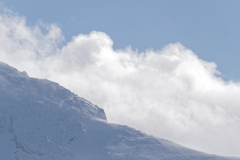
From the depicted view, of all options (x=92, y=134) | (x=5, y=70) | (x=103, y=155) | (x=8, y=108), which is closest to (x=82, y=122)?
(x=92, y=134)

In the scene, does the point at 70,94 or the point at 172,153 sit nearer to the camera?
the point at 172,153

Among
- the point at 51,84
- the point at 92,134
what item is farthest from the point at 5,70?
the point at 92,134

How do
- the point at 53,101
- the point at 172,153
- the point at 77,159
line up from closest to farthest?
the point at 77,159 < the point at 172,153 < the point at 53,101

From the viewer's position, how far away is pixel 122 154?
507 feet

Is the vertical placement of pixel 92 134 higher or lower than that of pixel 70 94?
lower

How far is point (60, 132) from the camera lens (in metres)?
156

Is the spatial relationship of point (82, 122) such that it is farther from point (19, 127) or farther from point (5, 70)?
point (5, 70)

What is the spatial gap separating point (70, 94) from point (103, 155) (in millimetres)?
42888

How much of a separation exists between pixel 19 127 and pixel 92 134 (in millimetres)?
28720

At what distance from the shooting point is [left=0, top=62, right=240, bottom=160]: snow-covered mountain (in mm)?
147625

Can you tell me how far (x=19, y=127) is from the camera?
6043 inches

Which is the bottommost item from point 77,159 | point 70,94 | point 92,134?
point 77,159

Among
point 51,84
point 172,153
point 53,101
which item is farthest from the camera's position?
point 51,84

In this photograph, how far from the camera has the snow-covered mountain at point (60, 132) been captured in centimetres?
14762
